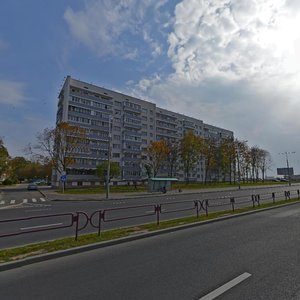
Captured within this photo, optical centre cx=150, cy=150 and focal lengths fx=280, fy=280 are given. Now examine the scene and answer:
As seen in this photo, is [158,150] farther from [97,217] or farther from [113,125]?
[97,217]

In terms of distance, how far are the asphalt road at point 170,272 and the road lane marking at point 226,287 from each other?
1cm

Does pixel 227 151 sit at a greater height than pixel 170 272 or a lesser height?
greater

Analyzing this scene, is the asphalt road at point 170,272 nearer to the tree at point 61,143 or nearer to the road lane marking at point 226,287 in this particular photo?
the road lane marking at point 226,287

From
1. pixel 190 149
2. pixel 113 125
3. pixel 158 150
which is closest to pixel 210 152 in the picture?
pixel 190 149

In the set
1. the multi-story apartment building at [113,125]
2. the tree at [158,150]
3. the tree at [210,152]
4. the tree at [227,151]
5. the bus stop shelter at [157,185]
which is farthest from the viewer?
the tree at [227,151]

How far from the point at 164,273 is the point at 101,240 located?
10.1 feet

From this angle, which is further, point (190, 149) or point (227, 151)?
point (227, 151)

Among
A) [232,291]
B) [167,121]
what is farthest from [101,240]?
[167,121]

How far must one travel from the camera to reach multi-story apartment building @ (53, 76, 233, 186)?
7188 cm

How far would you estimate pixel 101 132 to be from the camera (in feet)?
258

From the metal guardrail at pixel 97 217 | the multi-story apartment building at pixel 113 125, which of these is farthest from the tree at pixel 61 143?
the metal guardrail at pixel 97 217

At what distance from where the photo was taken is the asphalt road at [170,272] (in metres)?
4.39

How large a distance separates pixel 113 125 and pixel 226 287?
80256mm

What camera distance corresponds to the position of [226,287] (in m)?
4.55
